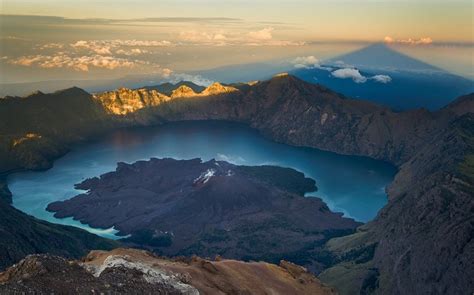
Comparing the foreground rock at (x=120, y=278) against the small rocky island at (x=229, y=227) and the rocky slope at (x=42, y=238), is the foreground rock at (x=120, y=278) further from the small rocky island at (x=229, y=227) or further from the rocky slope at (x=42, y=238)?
the small rocky island at (x=229, y=227)

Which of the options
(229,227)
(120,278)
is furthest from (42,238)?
(120,278)

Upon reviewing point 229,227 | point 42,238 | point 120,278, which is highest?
point 120,278

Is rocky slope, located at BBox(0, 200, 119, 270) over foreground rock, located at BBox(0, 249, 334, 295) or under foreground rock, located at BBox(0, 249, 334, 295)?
under

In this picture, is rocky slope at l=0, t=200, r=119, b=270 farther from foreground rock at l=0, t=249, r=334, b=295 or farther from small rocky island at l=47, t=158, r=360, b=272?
foreground rock at l=0, t=249, r=334, b=295

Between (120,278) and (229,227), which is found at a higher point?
(120,278)

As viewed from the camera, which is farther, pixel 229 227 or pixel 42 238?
pixel 229 227

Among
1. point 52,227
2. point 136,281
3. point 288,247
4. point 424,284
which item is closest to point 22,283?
point 136,281

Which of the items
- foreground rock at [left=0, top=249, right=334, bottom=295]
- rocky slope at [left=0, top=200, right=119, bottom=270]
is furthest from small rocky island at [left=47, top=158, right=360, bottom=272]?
foreground rock at [left=0, top=249, right=334, bottom=295]

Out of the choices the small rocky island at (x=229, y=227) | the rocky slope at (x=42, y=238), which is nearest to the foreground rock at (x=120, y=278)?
the rocky slope at (x=42, y=238)

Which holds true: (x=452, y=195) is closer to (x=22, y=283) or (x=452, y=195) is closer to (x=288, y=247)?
(x=288, y=247)

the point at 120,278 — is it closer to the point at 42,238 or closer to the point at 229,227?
the point at 42,238
